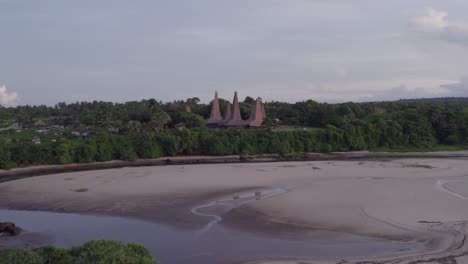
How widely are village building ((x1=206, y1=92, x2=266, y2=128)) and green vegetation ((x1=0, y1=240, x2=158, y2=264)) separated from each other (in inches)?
1960

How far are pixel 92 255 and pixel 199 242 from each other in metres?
8.29

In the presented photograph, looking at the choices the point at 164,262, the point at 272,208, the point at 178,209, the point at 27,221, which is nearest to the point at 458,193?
the point at 272,208

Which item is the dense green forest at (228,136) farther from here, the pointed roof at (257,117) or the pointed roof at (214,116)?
the pointed roof at (214,116)

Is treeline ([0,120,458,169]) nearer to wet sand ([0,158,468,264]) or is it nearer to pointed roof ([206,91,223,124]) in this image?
wet sand ([0,158,468,264])

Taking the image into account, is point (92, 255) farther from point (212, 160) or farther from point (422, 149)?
point (422, 149)

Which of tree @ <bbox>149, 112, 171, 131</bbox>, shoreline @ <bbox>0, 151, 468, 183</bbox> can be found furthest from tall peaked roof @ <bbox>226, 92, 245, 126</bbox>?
shoreline @ <bbox>0, 151, 468, 183</bbox>

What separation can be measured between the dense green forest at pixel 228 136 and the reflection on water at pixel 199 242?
23501 mm

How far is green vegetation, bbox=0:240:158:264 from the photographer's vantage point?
32.6ft

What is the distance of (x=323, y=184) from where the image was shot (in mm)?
31344

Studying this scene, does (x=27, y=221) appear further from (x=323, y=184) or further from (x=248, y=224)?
(x=323, y=184)

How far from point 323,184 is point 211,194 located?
813cm

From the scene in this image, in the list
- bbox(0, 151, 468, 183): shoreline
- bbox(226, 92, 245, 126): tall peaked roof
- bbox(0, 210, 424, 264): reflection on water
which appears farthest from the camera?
bbox(226, 92, 245, 126): tall peaked roof

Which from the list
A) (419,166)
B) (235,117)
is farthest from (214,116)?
(419,166)

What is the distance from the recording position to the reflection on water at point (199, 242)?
647 inches
